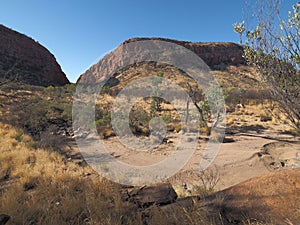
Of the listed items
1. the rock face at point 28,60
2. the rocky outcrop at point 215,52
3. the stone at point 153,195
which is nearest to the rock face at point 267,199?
→ the stone at point 153,195

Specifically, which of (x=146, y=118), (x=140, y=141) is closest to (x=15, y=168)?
(x=140, y=141)

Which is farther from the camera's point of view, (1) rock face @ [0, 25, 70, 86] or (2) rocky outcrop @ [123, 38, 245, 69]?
(2) rocky outcrop @ [123, 38, 245, 69]

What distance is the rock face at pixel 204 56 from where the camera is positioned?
44.6 meters

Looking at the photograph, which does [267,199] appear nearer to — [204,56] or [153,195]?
[153,195]

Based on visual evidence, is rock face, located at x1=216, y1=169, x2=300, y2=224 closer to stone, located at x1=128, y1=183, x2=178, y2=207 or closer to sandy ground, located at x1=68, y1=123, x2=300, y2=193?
stone, located at x1=128, y1=183, x2=178, y2=207

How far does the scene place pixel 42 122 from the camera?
36.8 ft

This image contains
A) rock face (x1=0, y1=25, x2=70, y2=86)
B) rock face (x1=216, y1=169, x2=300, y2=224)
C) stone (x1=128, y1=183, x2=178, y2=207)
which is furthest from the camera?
rock face (x1=0, y1=25, x2=70, y2=86)

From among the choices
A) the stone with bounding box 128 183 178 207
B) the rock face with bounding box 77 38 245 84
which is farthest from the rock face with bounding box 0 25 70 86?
the stone with bounding box 128 183 178 207

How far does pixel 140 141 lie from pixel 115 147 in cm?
146

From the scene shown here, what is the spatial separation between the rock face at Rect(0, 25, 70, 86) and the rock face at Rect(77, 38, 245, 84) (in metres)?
7.86

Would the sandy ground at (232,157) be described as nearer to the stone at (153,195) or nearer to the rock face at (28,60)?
the stone at (153,195)

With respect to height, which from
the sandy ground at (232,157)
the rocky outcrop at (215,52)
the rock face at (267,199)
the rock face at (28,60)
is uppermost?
the rocky outcrop at (215,52)

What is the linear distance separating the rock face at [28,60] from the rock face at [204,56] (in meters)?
7.86

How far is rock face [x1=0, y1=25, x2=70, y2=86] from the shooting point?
2925cm
